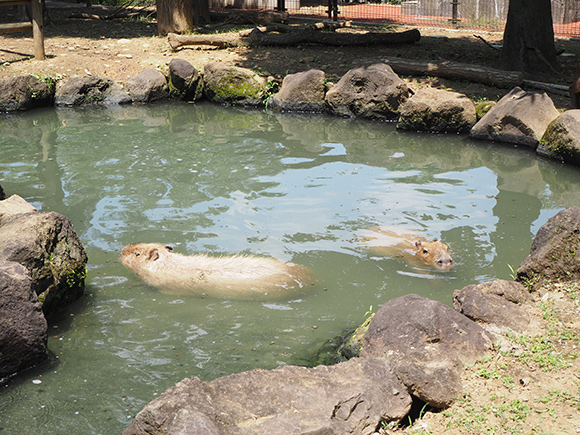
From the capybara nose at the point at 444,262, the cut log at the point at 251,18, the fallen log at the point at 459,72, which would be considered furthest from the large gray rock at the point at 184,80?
the capybara nose at the point at 444,262

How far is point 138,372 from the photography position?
204 inches

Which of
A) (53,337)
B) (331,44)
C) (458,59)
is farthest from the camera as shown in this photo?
(331,44)

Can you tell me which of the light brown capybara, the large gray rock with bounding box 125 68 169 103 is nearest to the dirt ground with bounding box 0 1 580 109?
the large gray rock with bounding box 125 68 169 103

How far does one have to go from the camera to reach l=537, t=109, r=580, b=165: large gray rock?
1029cm

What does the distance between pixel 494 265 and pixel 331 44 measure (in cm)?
1169

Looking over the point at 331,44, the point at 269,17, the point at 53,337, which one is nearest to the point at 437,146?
the point at 331,44

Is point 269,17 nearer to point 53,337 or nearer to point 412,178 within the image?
point 412,178

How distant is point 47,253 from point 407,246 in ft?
13.3

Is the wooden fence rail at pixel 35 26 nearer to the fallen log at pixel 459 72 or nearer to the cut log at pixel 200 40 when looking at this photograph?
the cut log at pixel 200 40

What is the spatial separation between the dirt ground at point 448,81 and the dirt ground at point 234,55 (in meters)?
0.03

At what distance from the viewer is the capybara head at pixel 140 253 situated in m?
6.94

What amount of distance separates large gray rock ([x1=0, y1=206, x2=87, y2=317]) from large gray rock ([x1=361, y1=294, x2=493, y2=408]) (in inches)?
123

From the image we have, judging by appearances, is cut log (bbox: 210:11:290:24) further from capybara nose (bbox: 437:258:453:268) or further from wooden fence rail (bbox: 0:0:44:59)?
capybara nose (bbox: 437:258:453:268)

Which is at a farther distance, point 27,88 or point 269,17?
point 269,17
